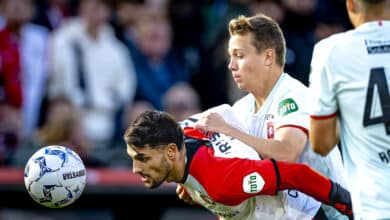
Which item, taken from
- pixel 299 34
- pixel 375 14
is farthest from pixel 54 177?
pixel 299 34

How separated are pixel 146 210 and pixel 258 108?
457 cm

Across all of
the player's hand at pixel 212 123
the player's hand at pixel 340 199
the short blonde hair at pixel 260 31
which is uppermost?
the short blonde hair at pixel 260 31

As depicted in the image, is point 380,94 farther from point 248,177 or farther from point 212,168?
point 212,168

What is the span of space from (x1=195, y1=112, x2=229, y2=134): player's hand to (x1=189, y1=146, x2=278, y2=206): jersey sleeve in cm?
26

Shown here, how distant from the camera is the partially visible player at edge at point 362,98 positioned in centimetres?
605

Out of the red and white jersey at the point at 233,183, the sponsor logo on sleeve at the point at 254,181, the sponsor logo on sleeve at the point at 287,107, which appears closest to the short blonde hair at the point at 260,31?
the sponsor logo on sleeve at the point at 287,107

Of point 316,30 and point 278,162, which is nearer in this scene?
point 278,162

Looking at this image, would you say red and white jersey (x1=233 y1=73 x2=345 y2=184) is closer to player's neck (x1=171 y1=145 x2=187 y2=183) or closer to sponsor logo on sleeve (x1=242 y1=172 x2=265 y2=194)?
sponsor logo on sleeve (x1=242 y1=172 x2=265 y2=194)

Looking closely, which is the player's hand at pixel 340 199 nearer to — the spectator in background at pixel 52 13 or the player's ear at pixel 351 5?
the player's ear at pixel 351 5

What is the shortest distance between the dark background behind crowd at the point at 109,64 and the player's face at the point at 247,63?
14.8ft

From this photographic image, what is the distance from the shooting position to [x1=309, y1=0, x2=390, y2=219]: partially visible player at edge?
19.9 feet

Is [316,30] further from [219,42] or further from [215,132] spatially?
[215,132]

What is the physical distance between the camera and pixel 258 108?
303 inches

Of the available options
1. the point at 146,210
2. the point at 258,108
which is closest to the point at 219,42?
the point at 146,210
